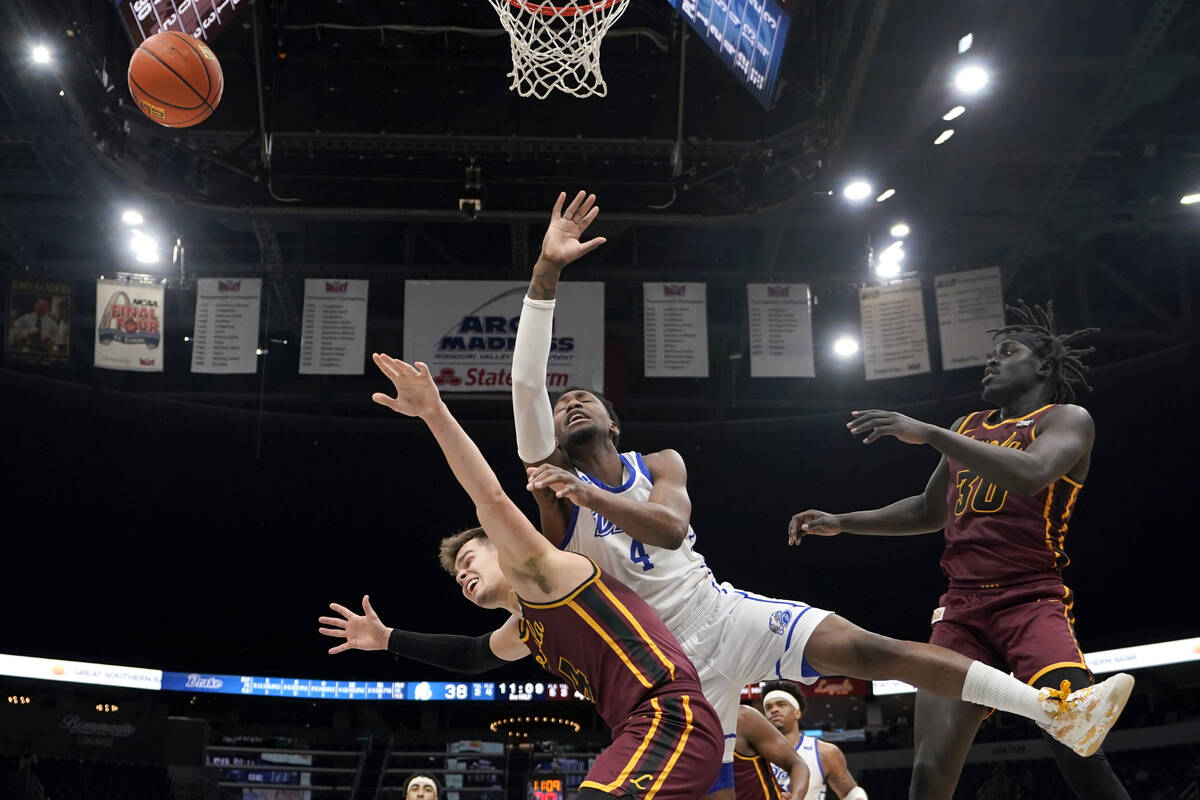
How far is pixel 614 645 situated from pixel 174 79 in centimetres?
614

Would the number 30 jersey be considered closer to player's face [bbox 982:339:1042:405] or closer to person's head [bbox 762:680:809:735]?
player's face [bbox 982:339:1042:405]

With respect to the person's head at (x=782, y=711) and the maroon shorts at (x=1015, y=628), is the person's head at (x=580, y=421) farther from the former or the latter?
the person's head at (x=782, y=711)

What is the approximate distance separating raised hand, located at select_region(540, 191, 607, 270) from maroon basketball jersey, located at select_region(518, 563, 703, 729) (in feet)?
3.94

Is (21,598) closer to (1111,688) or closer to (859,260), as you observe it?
(859,260)

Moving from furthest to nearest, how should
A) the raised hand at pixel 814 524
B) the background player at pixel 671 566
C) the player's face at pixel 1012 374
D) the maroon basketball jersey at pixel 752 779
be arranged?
the maroon basketball jersey at pixel 752 779 → the raised hand at pixel 814 524 → the player's face at pixel 1012 374 → the background player at pixel 671 566

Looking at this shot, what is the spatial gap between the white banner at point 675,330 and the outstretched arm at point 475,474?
9.69 meters

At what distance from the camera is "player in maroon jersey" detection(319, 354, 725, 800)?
3498 mm

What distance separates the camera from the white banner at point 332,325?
44.2 feet

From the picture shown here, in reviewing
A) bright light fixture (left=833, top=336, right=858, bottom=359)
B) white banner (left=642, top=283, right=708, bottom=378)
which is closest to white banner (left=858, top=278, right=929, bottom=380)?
bright light fixture (left=833, top=336, right=858, bottom=359)

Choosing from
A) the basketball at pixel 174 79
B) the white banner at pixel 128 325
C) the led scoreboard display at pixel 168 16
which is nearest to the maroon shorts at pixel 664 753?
the basketball at pixel 174 79

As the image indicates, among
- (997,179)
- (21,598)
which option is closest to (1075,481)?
(997,179)

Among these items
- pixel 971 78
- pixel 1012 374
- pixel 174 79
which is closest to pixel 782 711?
pixel 1012 374

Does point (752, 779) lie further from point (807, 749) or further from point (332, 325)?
point (332, 325)

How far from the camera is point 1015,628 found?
175 inches
